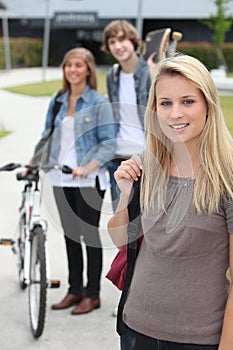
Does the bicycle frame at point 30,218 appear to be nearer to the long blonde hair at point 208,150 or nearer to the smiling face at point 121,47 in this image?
the smiling face at point 121,47

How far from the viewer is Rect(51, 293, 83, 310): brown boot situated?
178 inches

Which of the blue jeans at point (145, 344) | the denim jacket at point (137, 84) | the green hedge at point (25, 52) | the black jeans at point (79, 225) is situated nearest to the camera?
the blue jeans at point (145, 344)

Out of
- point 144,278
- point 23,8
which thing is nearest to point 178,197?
point 144,278

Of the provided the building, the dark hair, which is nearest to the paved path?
the dark hair

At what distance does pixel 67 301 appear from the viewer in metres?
4.55

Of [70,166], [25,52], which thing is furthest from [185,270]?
[25,52]

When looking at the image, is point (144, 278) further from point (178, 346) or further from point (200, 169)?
point (200, 169)

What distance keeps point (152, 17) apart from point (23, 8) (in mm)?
10229

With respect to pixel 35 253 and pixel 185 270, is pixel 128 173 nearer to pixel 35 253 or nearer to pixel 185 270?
pixel 185 270

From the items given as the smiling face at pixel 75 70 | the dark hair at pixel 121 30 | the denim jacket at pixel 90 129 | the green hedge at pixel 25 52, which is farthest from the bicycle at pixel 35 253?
the green hedge at pixel 25 52

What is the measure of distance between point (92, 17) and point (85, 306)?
40989 mm

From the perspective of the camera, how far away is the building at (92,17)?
42969 millimetres

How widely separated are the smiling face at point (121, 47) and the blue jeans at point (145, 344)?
8.82 ft

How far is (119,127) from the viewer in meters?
4.39
